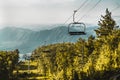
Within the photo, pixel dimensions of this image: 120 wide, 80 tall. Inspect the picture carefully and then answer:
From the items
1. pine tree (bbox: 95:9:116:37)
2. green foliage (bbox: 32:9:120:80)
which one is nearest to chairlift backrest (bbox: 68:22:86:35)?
green foliage (bbox: 32:9:120:80)

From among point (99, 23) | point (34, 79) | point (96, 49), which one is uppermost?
point (99, 23)

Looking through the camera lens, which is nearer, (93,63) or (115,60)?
(115,60)

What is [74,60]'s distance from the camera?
454 ft

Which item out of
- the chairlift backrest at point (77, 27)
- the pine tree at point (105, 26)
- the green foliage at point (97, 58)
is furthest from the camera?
the pine tree at point (105, 26)

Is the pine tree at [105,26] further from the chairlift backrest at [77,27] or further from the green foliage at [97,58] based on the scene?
the chairlift backrest at [77,27]

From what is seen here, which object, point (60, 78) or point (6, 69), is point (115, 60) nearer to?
point (60, 78)

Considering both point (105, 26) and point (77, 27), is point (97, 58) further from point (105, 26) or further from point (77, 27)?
point (77, 27)

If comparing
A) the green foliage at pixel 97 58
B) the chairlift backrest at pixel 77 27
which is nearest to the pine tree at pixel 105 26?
the green foliage at pixel 97 58

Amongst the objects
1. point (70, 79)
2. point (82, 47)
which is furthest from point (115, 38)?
point (82, 47)

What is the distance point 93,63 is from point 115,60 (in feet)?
39.0

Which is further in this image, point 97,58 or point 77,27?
point 97,58

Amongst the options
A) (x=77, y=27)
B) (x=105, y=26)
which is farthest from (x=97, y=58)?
(x=77, y=27)

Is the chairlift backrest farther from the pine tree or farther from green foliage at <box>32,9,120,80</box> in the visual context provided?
the pine tree

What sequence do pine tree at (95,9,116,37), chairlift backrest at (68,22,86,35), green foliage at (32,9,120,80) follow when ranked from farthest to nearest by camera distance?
pine tree at (95,9,116,37) < green foliage at (32,9,120,80) < chairlift backrest at (68,22,86,35)
